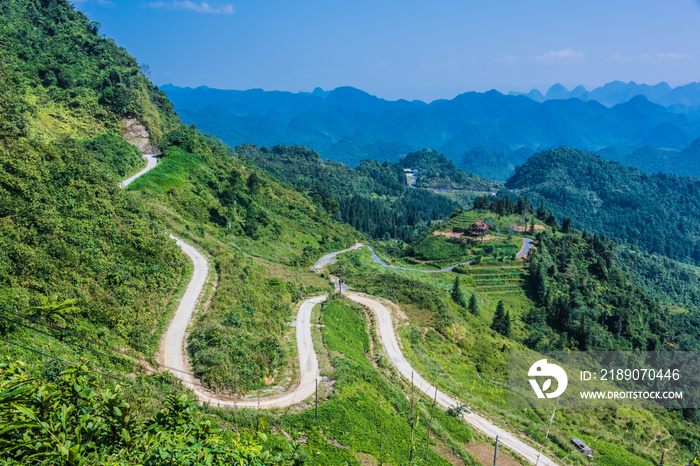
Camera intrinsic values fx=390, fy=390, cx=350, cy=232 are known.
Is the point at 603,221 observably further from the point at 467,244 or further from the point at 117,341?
the point at 117,341

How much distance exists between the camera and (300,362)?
994 inches

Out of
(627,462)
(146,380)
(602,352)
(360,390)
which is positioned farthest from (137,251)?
(602,352)

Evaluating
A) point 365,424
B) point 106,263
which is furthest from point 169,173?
point 365,424

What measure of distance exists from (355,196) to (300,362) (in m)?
124

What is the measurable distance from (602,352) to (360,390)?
51.5 m

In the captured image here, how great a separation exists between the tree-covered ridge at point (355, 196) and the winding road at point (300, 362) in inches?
2917

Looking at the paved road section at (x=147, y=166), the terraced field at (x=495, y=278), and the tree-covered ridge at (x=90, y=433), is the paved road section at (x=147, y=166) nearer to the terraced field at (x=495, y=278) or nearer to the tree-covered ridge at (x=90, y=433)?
the tree-covered ridge at (x=90, y=433)

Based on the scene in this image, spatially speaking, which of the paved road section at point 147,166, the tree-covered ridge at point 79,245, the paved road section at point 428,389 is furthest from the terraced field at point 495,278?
the tree-covered ridge at point 79,245

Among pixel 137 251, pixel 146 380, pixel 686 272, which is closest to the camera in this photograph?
pixel 146 380

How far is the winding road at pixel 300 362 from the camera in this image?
19.1 metres

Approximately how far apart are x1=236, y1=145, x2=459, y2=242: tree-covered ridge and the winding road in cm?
7410

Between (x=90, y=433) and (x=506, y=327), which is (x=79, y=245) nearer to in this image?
(x=90, y=433)

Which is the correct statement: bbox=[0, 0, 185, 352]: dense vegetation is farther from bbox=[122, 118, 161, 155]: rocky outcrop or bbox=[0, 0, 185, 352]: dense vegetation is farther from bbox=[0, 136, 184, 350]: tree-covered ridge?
bbox=[122, 118, 161, 155]: rocky outcrop

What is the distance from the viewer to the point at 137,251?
87.2 ft
